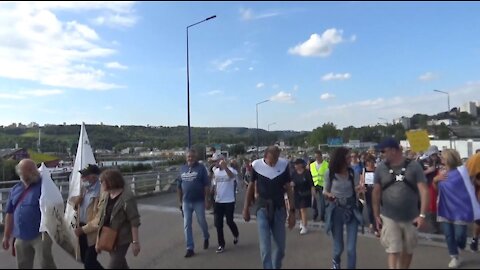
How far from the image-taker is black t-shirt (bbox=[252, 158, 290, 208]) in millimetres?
5996

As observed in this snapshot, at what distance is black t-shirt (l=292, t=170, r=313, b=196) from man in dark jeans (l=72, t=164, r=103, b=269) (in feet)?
16.8

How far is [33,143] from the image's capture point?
73.2 meters

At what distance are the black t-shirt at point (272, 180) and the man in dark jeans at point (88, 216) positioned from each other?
202 centimetres

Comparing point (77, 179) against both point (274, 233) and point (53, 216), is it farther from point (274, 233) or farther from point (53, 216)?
point (274, 233)

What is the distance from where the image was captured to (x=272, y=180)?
6.02m

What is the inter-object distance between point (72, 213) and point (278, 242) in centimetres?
287

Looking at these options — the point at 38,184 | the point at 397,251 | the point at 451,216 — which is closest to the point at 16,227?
the point at 38,184

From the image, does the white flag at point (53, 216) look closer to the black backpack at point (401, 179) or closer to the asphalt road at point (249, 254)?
the asphalt road at point (249, 254)

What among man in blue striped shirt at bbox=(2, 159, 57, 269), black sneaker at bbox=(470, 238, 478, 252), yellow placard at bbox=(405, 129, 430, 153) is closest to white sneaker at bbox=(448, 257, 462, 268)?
black sneaker at bbox=(470, 238, 478, 252)

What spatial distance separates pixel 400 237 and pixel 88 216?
3766 millimetres

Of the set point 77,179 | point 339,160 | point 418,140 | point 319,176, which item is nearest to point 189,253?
point 77,179

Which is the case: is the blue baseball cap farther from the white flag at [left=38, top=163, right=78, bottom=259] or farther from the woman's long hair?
the white flag at [left=38, top=163, right=78, bottom=259]

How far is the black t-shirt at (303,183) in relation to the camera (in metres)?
10.2

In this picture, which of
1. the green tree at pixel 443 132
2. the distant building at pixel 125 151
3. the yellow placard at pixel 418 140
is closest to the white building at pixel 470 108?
the green tree at pixel 443 132
